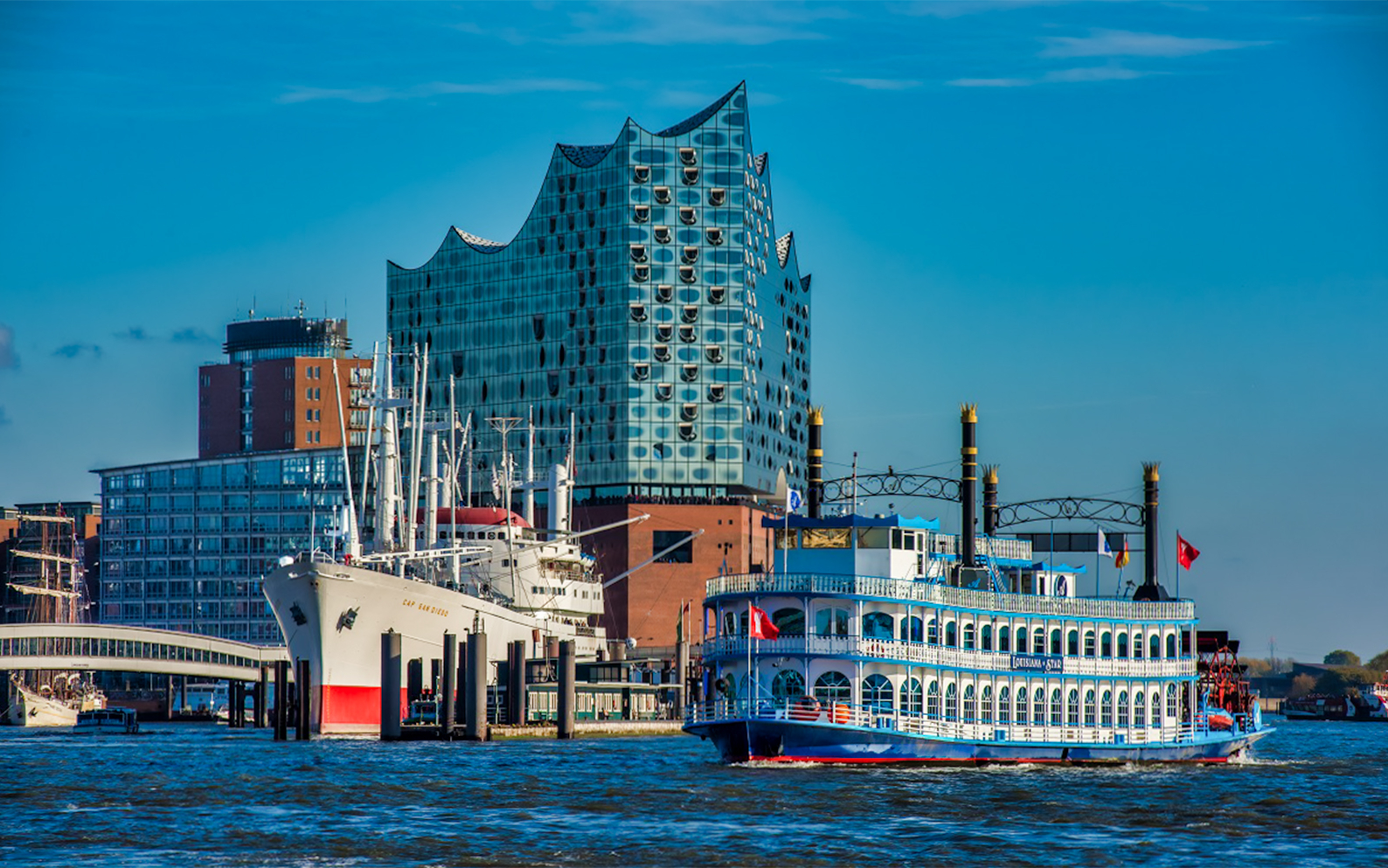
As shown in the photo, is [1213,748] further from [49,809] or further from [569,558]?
[569,558]

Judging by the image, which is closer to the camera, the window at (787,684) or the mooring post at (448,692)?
the window at (787,684)

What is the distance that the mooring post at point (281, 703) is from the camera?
112 metres

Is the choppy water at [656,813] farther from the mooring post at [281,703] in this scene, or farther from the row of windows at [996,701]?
the mooring post at [281,703]

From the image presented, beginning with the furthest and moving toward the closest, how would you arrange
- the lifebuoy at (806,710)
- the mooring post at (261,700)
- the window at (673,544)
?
the window at (673,544), the mooring post at (261,700), the lifebuoy at (806,710)

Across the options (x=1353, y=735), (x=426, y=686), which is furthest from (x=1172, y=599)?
(x=1353, y=735)

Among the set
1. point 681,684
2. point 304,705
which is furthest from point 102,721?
point 681,684

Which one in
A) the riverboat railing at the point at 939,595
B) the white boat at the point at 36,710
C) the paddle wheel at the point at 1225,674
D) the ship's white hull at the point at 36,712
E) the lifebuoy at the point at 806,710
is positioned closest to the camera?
the lifebuoy at the point at 806,710

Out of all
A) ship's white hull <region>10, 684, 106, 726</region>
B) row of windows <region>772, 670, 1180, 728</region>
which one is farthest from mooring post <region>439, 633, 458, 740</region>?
ship's white hull <region>10, 684, 106, 726</region>

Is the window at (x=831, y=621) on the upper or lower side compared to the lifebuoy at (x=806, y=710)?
upper

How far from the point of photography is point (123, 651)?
158500 millimetres

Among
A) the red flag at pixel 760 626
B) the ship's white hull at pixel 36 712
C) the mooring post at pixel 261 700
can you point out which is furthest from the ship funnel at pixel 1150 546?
the ship's white hull at pixel 36 712

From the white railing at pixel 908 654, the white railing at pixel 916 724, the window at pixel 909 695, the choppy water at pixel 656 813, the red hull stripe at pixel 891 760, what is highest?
the white railing at pixel 908 654

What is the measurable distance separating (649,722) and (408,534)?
21.2m

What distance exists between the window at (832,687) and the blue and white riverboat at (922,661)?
47 mm
